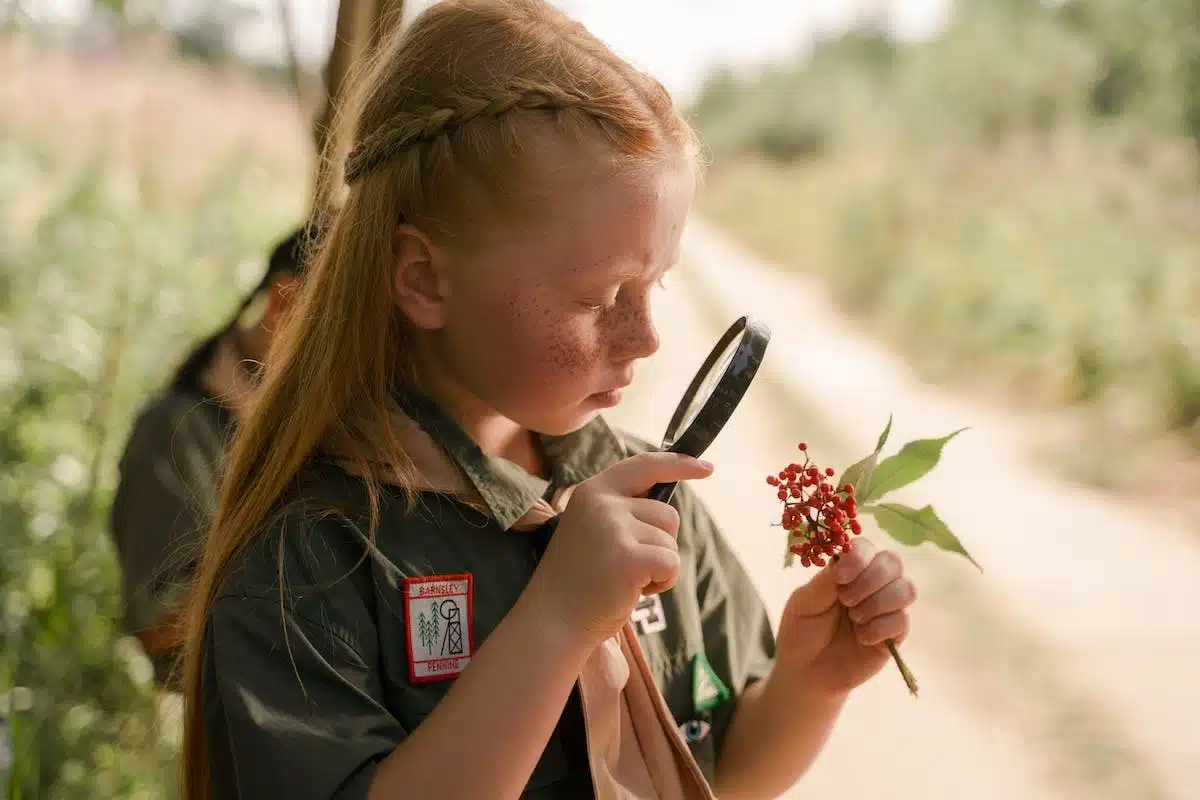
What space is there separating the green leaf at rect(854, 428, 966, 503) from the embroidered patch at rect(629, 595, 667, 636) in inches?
8.9

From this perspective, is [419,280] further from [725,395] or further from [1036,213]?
[1036,213]

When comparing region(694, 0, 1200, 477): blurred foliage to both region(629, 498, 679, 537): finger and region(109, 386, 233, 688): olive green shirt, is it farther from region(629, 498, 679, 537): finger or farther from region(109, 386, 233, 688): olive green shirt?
region(629, 498, 679, 537): finger

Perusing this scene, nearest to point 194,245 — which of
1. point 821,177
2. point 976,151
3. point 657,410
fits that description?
point 657,410

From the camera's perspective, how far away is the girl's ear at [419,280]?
1.05m

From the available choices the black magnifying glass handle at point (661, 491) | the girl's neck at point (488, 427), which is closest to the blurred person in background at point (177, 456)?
the girl's neck at point (488, 427)

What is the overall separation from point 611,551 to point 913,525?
305 millimetres

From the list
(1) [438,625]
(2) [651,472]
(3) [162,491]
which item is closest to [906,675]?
(2) [651,472]

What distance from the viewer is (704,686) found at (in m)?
1.17

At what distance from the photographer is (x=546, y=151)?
1.00m

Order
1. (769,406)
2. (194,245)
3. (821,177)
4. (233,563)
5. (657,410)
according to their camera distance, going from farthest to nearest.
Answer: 1. (821,177)
2. (769,406)
3. (657,410)
4. (194,245)
5. (233,563)

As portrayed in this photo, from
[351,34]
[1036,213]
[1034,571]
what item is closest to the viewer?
[351,34]

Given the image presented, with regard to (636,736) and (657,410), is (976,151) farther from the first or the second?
(636,736)

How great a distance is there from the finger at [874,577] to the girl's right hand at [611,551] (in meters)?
0.20

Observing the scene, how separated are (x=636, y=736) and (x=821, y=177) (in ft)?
38.7
